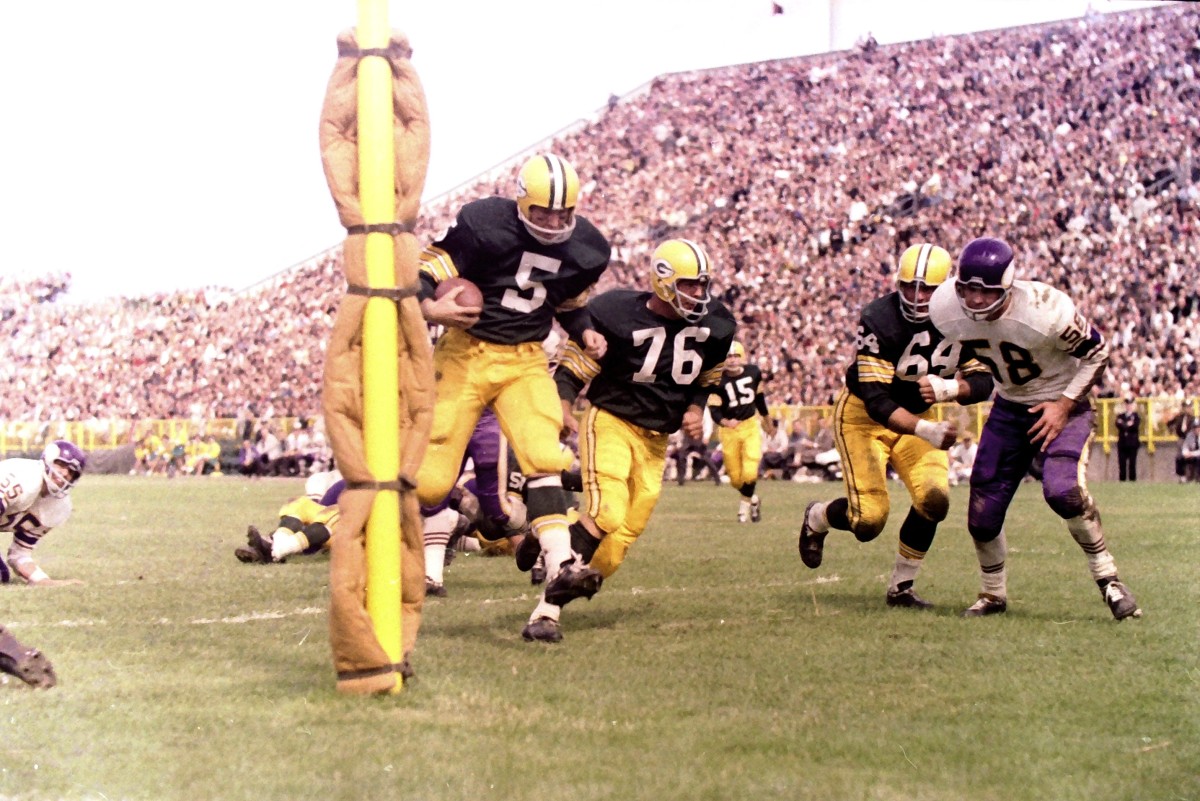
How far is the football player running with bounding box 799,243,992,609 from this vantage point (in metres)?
6.82

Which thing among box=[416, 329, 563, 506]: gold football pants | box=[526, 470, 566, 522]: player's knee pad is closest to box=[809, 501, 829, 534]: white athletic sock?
box=[416, 329, 563, 506]: gold football pants

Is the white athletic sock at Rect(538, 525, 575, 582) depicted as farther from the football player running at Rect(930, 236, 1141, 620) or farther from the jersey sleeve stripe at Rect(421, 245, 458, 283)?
the football player running at Rect(930, 236, 1141, 620)

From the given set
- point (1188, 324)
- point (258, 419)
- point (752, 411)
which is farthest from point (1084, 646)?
point (258, 419)

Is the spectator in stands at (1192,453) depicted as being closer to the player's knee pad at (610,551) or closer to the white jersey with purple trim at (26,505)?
the player's knee pad at (610,551)

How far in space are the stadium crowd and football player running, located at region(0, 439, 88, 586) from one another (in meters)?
13.2

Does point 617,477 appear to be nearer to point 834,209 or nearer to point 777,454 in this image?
point 777,454

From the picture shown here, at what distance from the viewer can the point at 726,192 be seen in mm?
30031

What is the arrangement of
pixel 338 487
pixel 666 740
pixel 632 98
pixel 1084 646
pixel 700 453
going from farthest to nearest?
1. pixel 632 98
2. pixel 700 453
3. pixel 338 487
4. pixel 1084 646
5. pixel 666 740

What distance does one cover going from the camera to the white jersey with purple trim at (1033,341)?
20.4 ft

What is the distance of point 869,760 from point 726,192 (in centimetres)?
2710

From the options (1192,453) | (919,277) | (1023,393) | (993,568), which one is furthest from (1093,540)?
(1192,453)

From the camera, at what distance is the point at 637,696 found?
4.44m

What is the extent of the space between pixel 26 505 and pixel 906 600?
5.00 meters

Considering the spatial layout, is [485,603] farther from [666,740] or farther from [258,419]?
[258,419]
